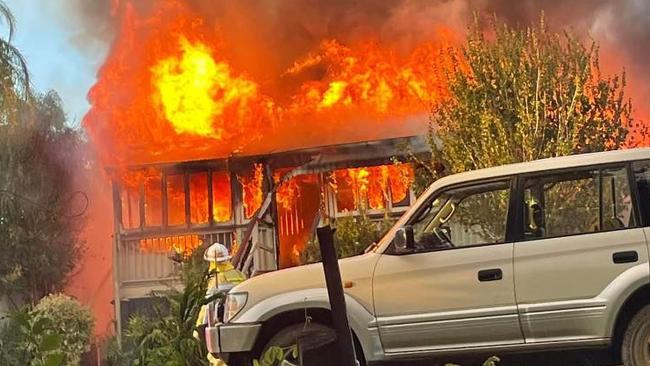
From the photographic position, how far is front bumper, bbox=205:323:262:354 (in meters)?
6.45

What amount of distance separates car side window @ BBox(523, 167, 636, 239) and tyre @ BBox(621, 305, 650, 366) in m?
0.67

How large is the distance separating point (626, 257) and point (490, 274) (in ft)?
3.18

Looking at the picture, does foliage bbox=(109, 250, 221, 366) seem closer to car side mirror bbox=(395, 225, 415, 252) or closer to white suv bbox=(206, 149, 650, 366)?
white suv bbox=(206, 149, 650, 366)

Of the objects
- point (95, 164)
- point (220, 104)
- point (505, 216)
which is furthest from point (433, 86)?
point (505, 216)

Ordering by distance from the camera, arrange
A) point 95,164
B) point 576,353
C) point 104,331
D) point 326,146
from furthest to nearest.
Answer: point 95,164 < point 104,331 < point 326,146 < point 576,353

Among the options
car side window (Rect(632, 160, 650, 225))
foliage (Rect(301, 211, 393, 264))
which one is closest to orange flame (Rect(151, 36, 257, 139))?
foliage (Rect(301, 211, 393, 264))

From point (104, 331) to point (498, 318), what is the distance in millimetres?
11761

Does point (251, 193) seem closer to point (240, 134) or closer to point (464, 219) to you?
point (240, 134)

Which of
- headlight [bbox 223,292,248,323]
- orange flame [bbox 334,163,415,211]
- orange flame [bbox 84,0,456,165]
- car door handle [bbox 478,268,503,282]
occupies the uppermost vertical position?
orange flame [bbox 84,0,456,165]

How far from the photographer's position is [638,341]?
5.77m

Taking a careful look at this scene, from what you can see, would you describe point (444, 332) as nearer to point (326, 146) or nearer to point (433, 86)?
point (326, 146)

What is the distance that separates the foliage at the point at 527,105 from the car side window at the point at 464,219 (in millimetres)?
3180

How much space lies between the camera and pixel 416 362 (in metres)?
6.27

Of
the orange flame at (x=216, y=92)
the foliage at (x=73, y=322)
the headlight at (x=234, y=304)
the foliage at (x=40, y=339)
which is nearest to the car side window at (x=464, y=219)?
the headlight at (x=234, y=304)
